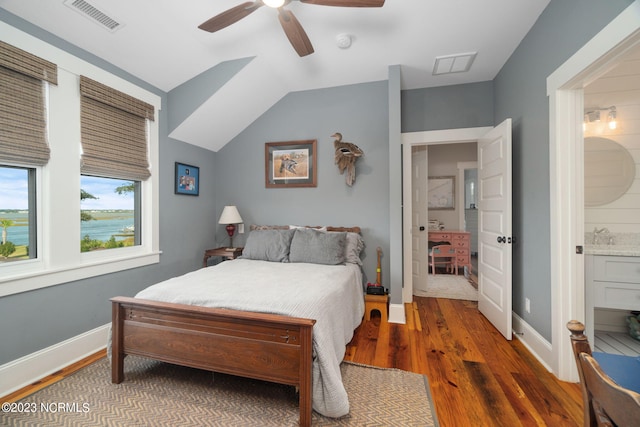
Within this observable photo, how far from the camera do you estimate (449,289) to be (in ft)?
13.5

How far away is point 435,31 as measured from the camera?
95.5 inches

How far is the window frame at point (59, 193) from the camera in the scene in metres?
1.94

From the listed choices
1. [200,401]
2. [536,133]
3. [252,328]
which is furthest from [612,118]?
[200,401]

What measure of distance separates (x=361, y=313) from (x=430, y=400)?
115cm

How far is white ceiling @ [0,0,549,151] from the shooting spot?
212 centimetres

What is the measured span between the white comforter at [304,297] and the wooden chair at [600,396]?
112 cm

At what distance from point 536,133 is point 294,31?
2096 mm

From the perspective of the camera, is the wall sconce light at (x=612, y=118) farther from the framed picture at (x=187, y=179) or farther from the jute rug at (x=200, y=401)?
the framed picture at (x=187, y=179)

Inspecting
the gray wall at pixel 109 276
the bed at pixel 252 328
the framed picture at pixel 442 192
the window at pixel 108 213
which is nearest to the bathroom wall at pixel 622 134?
the bed at pixel 252 328

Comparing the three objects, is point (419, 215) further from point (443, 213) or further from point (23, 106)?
point (23, 106)

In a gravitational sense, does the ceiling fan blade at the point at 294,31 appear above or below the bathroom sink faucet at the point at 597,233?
above

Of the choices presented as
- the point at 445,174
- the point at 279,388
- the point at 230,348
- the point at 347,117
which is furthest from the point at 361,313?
the point at 445,174

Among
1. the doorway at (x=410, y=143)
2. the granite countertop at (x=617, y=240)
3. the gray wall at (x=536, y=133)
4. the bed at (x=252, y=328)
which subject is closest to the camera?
the bed at (x=252, y=328)

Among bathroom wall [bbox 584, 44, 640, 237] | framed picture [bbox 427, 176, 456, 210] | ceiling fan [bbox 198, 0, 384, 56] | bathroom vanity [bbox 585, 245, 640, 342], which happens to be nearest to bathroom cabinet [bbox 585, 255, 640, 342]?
bathroom vanity [bbox 585, 245, 640, 342]
